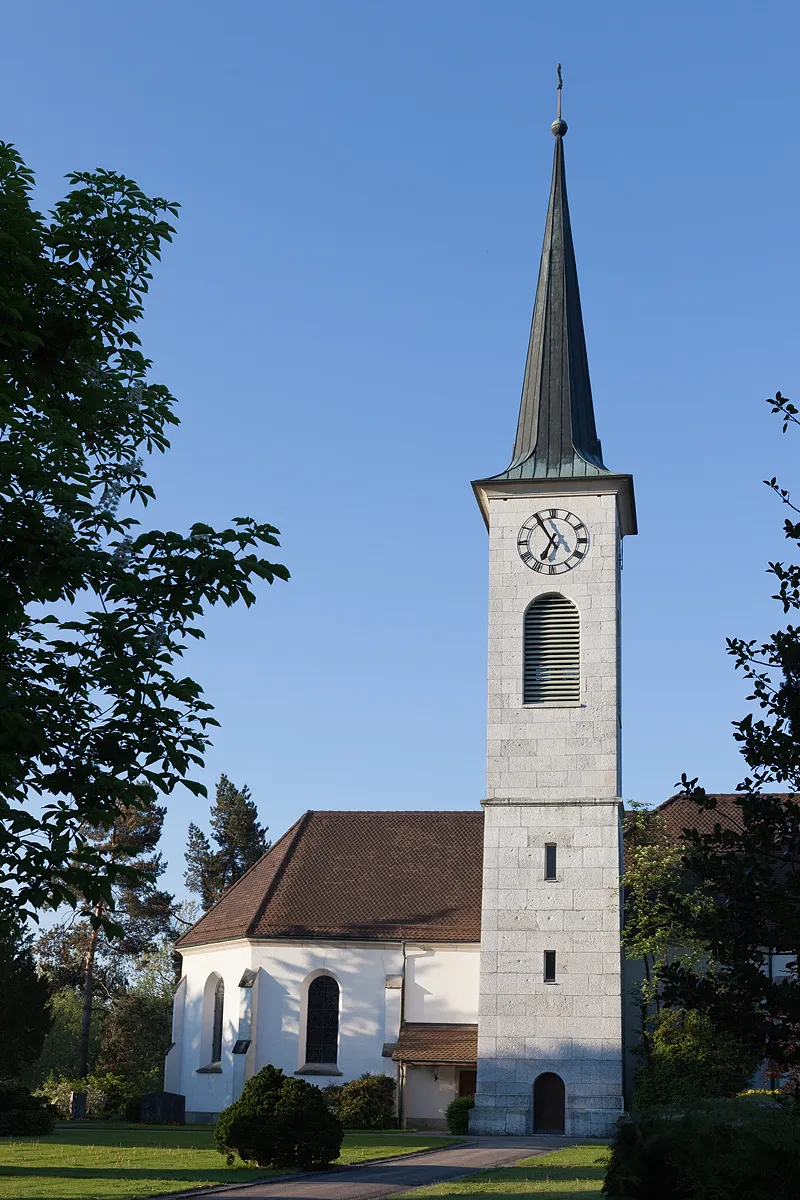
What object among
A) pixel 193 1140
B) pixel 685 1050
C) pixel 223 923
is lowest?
pixel 193 1140

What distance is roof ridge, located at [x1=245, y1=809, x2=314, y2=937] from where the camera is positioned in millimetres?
44972

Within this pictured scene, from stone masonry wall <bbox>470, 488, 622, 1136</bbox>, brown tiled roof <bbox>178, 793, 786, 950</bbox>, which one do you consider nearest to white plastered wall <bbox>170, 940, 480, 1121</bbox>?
brown tiled roof <bbox>178, 793, 786, 950</bbox>

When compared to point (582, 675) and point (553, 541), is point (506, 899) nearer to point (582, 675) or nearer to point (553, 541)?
point (582, 675)

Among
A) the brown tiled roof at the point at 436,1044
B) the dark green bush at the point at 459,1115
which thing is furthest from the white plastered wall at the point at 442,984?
the dark green bush at the point at 459,1115

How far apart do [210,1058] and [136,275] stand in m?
38.4

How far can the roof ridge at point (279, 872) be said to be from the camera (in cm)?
4497

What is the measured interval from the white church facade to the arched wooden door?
0.06 m

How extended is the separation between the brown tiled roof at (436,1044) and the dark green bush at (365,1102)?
1.03m

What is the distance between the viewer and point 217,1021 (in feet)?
152

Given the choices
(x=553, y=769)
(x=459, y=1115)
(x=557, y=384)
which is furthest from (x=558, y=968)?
(x=557, y=384)

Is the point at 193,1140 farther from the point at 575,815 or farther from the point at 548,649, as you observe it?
the point at 548,649

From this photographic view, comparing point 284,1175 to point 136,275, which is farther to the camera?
point 284,1175

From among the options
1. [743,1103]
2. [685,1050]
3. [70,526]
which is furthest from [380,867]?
[70,526]

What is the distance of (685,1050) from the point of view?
36.8m
